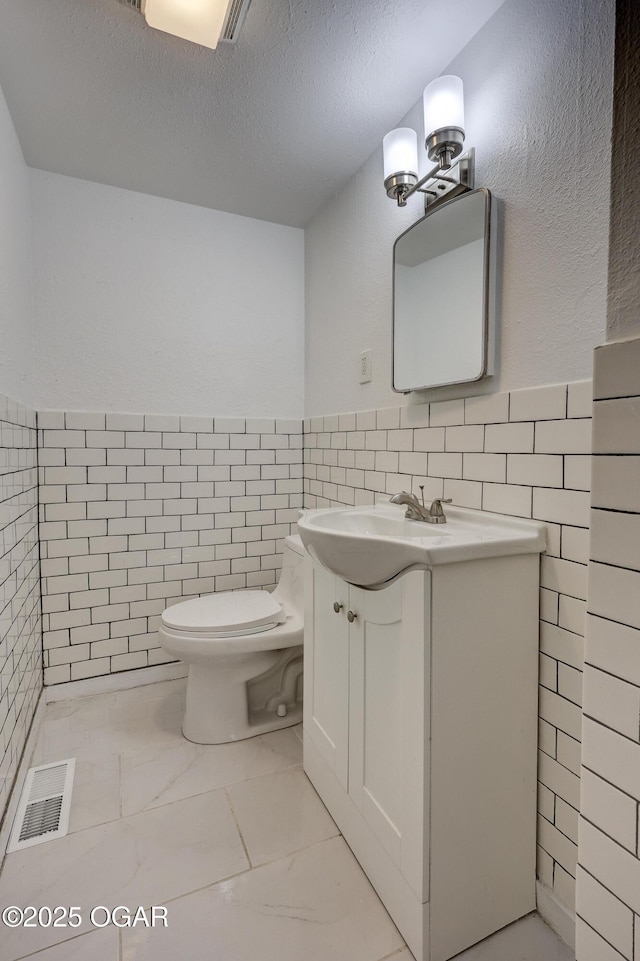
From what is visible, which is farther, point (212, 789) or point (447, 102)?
point (212, 789)

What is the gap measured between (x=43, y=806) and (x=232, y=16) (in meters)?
2.27

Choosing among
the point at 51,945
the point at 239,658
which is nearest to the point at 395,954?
the point at 51,945

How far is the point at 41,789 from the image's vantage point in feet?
4.67

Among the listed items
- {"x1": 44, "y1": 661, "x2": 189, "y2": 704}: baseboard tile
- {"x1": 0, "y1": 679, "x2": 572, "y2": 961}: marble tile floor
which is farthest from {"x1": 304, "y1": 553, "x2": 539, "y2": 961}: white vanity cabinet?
{"x1": 44, "y1": 661, "x2": 189, "y2": 704}: baseboard tile

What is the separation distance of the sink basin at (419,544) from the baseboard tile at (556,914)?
79 cm

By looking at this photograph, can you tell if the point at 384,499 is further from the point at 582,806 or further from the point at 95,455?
the point at 95,455

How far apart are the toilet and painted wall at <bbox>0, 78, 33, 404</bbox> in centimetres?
99

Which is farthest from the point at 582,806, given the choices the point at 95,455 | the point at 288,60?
the point at 95,455

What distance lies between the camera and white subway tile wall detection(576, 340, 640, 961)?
1.82 ft

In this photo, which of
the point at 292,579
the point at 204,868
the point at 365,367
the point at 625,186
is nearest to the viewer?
the point at 625,186

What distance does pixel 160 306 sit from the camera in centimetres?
205

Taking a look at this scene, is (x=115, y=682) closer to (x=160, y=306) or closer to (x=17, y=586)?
(x=17, y=586)

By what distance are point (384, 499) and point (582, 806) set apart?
3.72ft

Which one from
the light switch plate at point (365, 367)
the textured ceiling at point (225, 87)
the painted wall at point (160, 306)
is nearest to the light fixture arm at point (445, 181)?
the textured ceiling at point (225, 87)
